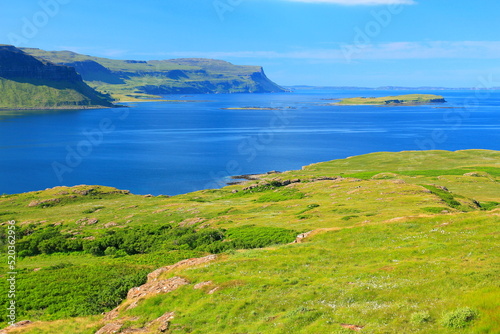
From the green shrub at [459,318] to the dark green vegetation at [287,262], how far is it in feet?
0.22

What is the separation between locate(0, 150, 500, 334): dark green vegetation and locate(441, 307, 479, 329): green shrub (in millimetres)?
67

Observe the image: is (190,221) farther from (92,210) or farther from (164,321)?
(164,321)

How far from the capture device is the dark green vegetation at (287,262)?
72.0 feet

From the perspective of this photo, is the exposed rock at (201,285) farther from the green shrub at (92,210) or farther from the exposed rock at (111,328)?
the green shrub at (92,210)

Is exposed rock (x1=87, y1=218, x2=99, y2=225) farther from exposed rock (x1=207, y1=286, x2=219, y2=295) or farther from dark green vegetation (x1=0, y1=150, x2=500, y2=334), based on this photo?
exposed rock (x1=207, y1=286, x2=219, y2=295)

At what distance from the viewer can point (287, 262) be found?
112 ft

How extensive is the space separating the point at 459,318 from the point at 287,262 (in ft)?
56.2

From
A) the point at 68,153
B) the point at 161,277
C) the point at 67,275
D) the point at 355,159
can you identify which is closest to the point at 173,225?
the point at 67,275

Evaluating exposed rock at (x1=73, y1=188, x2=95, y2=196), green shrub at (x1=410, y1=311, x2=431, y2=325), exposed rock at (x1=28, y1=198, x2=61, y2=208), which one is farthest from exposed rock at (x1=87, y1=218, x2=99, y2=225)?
green shrub at (x1=410, y1=311, x2=431, y2=325)

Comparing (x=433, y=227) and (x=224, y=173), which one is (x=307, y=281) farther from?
(x=224, y=173)

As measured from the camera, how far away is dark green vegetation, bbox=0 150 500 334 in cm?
2194

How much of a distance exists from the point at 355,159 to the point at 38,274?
411 ft

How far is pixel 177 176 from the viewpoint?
5969 inches

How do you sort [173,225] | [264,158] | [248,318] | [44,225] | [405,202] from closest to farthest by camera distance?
1. [248,318]
2. [405,202]
3. [173,225]
4. [44,225]
5. [264,158]
